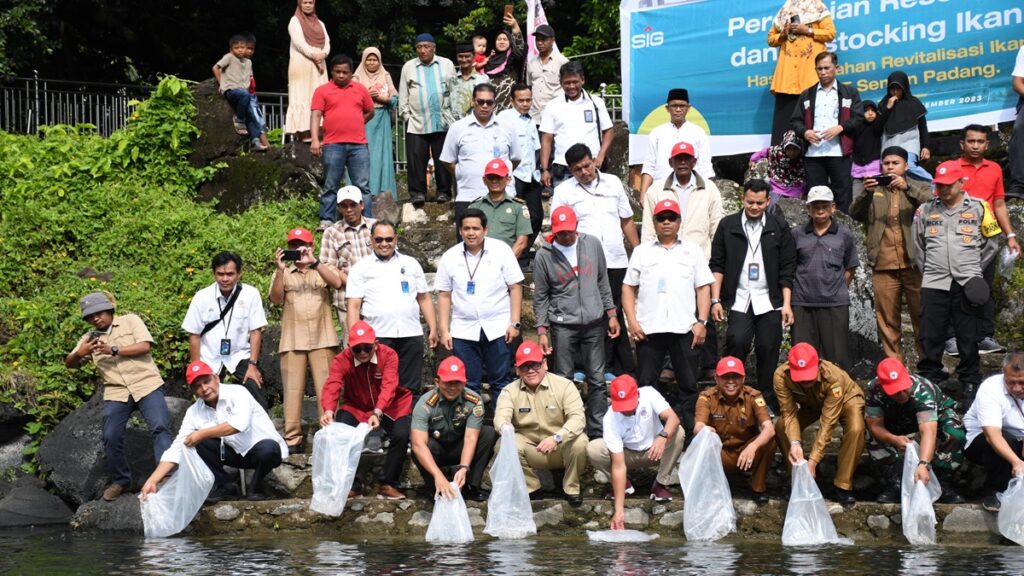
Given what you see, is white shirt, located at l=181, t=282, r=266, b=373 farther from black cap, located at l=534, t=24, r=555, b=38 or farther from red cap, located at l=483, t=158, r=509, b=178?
black cap, located at l=534, t=24, r=555, b=38

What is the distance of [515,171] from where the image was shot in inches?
552

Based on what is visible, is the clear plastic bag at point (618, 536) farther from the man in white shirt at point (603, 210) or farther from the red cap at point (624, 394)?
the man in white shirt at point (603, 210)

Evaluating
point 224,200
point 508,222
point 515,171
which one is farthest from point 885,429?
point 224,200

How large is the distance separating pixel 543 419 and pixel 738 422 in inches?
59.3

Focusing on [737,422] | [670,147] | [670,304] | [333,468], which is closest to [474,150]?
[670,147]

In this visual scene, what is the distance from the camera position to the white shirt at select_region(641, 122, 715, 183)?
527 inches

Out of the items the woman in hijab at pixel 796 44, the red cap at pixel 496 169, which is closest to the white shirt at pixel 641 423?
the red cap at pixel 496 169

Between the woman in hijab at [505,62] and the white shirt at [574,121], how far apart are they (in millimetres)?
2122

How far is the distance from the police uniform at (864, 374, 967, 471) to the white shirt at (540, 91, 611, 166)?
4.44 m

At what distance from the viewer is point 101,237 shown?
15805mm

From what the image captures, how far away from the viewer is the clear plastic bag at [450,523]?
34.4ft

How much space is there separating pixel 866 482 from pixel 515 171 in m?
4.77

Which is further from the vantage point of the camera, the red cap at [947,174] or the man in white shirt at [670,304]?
the red cap at [947,174]

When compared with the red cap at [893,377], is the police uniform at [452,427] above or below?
below
